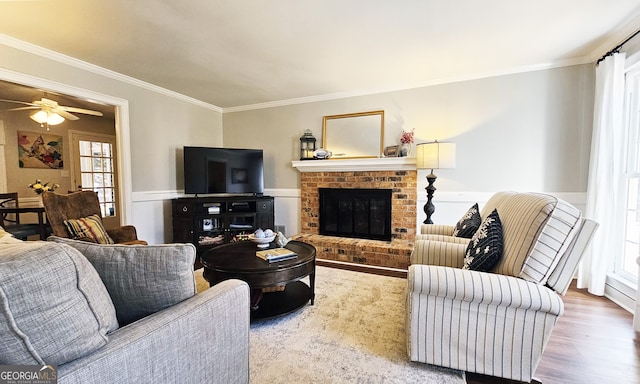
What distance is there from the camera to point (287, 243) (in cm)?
250

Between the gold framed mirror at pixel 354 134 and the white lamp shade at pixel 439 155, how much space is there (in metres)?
0.79

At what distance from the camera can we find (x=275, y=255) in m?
2.08

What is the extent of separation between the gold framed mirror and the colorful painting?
184 inches

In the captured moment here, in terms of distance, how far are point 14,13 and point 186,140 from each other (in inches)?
85.9

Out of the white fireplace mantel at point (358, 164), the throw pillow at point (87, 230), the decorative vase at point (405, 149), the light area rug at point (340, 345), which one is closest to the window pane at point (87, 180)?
the throw pillow at point (87, 230)

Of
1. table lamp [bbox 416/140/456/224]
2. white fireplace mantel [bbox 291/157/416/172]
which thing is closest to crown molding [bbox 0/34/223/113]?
white fireplace mantel [bbox 291/157/416/172]

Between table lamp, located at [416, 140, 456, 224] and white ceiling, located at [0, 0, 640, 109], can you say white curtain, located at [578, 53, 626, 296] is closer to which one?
white ceiling, located at [0, 0, 640, 109]

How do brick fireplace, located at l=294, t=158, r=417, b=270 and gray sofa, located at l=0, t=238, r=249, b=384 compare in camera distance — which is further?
brick fireplace, located at l=294, t=158, r=417, b=270

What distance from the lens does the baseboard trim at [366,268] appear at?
309 centimetres

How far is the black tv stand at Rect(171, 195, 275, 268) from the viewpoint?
3.75 m

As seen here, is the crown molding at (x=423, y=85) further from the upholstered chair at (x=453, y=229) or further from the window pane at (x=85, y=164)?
the window pane at (x=85, y=164)

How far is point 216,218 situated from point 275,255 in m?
2.26

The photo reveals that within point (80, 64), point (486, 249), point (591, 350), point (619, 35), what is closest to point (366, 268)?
point (486, 249)

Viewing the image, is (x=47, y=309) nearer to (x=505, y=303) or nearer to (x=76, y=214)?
(x=505, y=303)
